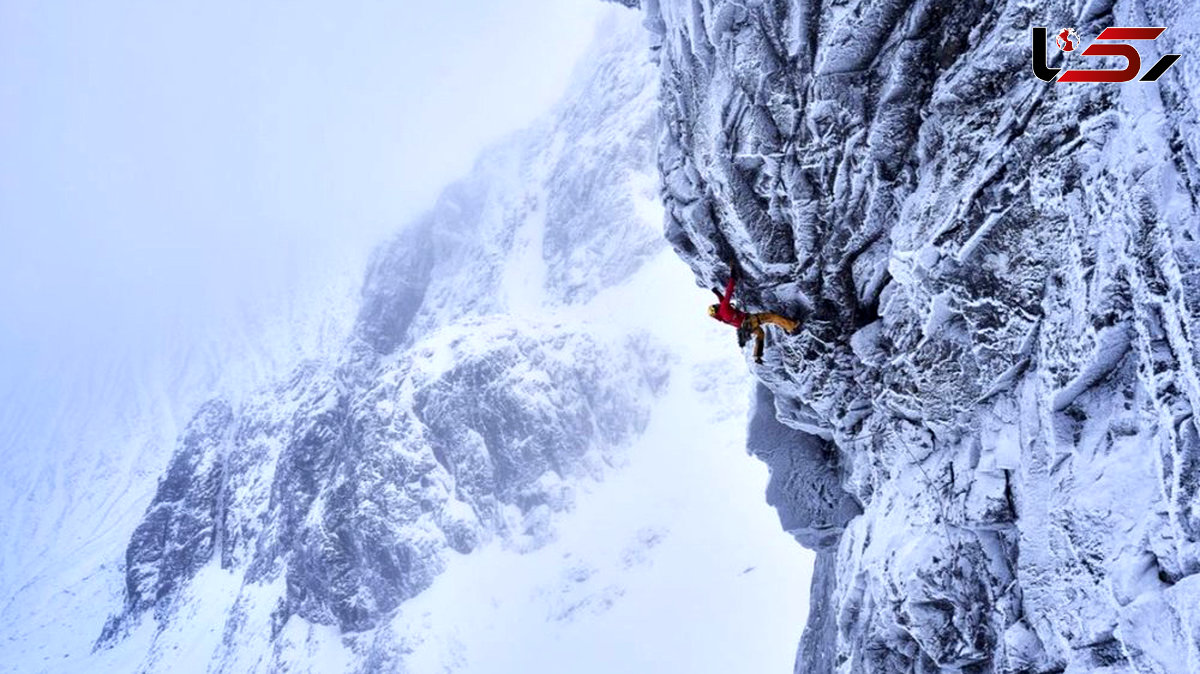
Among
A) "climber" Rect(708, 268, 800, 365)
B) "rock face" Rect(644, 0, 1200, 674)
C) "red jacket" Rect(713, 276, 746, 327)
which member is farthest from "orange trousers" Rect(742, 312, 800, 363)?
"rock face" Rect(644, 0, 1200, 674)

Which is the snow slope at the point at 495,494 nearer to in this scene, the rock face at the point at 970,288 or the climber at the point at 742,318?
the climber at the point at 742,318

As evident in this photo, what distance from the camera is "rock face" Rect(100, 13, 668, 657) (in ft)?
227

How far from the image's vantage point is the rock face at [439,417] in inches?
2729

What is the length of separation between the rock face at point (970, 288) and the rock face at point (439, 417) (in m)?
59.9

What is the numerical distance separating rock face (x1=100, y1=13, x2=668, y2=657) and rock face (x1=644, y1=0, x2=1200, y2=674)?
59859 mm

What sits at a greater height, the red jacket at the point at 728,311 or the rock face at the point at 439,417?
the red jacket at the point at 728,311

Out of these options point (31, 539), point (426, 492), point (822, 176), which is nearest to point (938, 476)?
point (822, 176)

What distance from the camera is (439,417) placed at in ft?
243

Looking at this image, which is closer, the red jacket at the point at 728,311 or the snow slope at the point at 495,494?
the red jacket at the point at 728,311

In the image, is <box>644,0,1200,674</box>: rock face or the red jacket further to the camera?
the red jacket

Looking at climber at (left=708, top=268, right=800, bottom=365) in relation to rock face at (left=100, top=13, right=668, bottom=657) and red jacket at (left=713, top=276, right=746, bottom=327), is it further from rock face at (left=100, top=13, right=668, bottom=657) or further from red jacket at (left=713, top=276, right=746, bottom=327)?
rock face at (left=100, top=13, right=668, bottom=657)

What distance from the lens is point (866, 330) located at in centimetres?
1157

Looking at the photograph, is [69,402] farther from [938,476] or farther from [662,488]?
[938,476]

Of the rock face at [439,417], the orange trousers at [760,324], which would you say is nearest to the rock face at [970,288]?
the orange trousers at [760,324]
